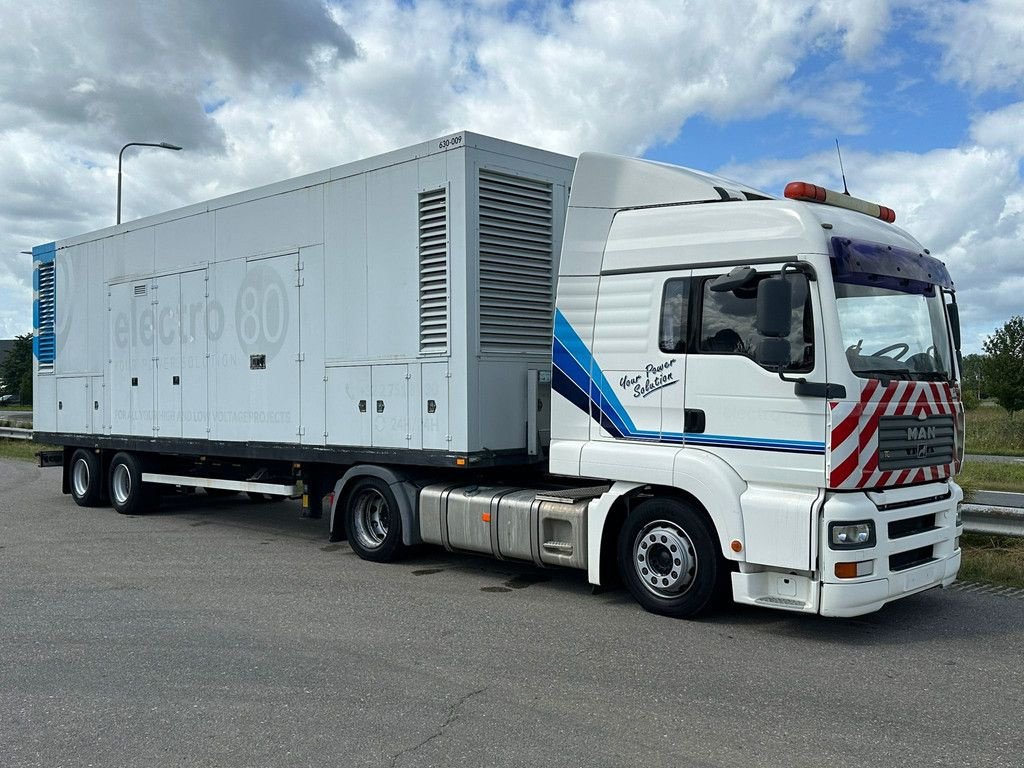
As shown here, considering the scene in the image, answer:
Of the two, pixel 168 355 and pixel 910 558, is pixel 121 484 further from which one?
pixel 910 558

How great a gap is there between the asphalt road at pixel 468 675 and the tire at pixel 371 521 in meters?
0.22

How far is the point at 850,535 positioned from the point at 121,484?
33.8 feet

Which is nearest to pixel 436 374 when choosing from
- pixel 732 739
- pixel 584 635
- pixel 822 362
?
pixel 584 635

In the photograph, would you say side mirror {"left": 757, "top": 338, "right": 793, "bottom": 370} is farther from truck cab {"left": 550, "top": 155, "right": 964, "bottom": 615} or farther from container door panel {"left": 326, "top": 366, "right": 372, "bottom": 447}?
container door panel {"left": 326, "top": 366, "right": 372, "bottom": 447}

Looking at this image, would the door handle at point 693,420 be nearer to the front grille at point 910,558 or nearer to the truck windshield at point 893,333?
the truck windshield at point 893,333

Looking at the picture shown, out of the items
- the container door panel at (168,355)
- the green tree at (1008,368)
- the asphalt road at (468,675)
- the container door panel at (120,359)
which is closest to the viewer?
the asphalt road at (468,675)

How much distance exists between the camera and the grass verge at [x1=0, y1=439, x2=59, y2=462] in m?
23.7

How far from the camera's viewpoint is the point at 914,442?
6.44 metres

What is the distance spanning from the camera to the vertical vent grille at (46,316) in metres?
14.0

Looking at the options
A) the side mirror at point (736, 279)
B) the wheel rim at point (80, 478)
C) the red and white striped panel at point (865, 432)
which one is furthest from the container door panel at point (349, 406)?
the wheel rim at point (80, 478)

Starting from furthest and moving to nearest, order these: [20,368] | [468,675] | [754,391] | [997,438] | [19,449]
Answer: [20,368] < [997,438] < [19,449] < [754,391] < [468,675]

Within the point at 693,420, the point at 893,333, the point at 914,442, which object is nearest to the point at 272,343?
the point at 693,420

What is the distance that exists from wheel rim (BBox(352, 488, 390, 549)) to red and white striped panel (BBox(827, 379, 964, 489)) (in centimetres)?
453

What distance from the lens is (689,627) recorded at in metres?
6.56
